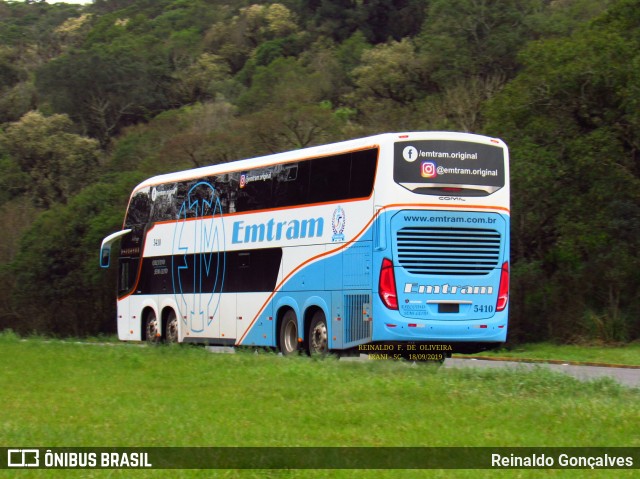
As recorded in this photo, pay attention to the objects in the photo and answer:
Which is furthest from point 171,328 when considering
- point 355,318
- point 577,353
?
point 577,353

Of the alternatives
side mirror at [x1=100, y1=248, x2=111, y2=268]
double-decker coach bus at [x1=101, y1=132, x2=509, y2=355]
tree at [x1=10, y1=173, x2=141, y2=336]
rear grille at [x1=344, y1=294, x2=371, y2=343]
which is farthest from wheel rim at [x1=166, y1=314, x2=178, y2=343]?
tree at [x1=10, y1=173, x2=141, y2=336]

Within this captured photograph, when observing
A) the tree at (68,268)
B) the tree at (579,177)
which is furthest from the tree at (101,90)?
the tree at (579,177)

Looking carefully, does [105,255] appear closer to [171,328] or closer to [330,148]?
[171,328]

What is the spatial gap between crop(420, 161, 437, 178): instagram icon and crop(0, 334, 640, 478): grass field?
348 cm

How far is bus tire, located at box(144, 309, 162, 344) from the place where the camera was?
2752 cm

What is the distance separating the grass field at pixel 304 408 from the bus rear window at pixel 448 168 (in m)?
3.35

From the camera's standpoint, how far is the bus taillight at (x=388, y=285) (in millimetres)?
18359

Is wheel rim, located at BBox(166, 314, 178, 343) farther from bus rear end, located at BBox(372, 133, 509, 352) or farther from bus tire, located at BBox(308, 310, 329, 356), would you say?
bus rear end, located at BBox(372, 133, 509, 352)

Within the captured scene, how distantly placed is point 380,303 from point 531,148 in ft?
44.1

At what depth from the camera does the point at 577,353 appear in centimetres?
2473

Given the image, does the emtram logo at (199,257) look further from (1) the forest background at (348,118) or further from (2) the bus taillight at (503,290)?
(1) the forest background at (348,118)

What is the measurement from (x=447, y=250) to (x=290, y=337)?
4.67 metres

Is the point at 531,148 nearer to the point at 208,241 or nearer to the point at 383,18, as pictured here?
the point at 208,241

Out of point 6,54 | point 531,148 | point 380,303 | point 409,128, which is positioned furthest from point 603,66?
point 6,54
